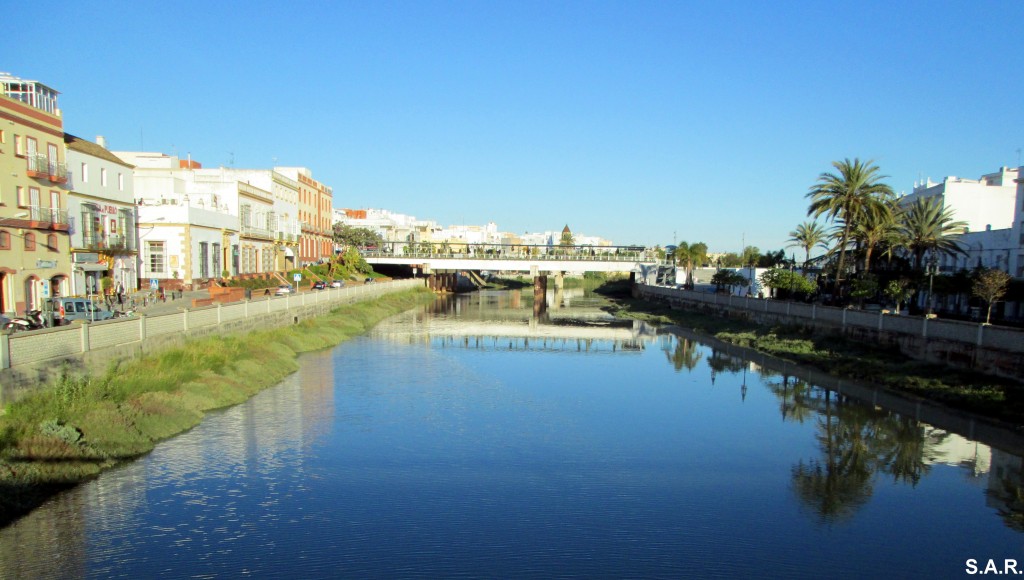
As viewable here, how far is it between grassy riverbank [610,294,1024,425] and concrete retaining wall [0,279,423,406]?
2723 cm

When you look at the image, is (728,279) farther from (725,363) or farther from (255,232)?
(255,232)

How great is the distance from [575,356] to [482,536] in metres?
27.7

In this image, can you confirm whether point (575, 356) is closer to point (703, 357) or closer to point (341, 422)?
point (703, 357)

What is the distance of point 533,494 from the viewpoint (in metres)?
14.4

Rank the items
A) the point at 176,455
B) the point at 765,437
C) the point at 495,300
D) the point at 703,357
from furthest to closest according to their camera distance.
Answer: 1. the point at 495,300
2. the point at 703,357
3. the point at 765,437
4. the point at 176,455

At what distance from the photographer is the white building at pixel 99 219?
36969 mm

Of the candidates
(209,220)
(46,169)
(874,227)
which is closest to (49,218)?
(46,169)

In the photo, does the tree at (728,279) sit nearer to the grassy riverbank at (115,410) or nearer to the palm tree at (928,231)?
the palm tree at (928,231)

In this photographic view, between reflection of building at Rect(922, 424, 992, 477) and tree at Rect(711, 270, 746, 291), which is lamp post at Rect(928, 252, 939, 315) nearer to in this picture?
reflection of building at Rect(922, 424, 992, 477)

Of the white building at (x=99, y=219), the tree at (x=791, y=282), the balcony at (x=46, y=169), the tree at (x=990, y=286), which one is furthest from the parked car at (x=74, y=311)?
the tree at (x=791, y=282)

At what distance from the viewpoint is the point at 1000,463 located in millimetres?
17641

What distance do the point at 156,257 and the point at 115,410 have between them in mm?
33963

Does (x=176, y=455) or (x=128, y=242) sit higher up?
(x=128, y=242)

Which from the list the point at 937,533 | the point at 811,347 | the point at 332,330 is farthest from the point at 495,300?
the point at 937,533
